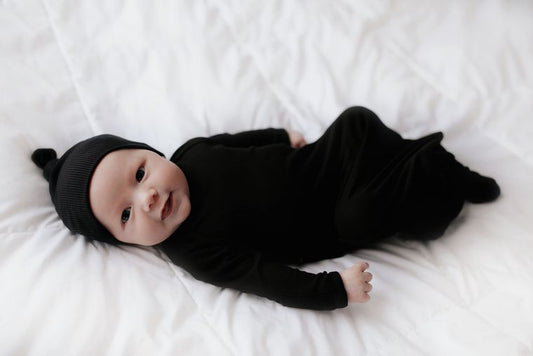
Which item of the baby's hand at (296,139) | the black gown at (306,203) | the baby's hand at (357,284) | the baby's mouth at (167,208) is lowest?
the baby's hand at (357,284)

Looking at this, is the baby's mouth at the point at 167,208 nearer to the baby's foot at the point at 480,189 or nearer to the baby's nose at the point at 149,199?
the baby's nose at the point at 149,199

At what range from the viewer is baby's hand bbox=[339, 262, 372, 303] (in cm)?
85

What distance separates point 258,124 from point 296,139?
11cm

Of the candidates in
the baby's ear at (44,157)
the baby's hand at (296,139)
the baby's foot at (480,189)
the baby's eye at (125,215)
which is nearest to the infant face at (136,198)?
the baby's eye at (125,215)

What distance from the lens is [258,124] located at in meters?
1.17

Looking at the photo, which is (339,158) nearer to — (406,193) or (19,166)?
(406,193)

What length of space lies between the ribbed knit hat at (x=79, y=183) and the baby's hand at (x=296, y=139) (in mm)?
355

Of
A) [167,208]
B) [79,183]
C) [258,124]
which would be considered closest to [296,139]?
[258,124]

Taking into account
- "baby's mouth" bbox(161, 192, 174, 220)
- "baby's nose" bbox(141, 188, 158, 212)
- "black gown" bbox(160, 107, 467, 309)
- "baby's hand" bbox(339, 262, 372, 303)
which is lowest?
"baby's hand" bbox(339, 262, 372, 303)

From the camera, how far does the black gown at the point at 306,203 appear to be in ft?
2.99

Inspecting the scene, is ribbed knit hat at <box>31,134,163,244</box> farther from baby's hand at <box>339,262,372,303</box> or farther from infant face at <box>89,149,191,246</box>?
baby's hand at <box>339,262,372,303</box>

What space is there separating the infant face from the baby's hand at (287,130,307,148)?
0.31 m

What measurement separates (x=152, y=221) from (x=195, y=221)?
0.11 m

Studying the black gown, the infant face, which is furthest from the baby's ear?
the black gown
